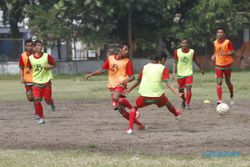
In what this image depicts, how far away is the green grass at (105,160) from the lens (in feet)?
32.5

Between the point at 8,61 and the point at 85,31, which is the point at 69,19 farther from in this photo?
the point at 8,61

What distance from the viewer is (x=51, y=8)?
43.2m

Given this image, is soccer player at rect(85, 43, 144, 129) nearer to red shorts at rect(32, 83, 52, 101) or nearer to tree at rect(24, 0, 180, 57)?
red shorts at rect(32, 83, 52, 101)

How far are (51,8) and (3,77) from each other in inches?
188

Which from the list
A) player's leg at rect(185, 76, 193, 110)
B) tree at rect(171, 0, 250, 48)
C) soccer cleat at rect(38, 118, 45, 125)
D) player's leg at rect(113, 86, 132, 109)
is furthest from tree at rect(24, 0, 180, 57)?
player's leg at rect(113, 86, 132, 109)

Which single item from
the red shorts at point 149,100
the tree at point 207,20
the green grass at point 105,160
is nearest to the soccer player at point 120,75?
the red shorts at point 149,100

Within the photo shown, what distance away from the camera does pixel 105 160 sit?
10.4 m

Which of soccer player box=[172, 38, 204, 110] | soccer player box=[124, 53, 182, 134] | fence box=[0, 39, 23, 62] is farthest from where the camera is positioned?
fence box=[0, 39, 23, 62]

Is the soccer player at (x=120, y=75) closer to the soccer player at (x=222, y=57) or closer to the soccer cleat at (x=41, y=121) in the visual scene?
the soccer cleat at (x=41, y=121)

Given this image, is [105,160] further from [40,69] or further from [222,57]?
[222,57]

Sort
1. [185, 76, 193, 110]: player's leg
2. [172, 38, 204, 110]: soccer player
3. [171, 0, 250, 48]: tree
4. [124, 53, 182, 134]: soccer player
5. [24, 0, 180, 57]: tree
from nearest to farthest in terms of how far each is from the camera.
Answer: [124, 53, 182, 134]: soccer player, [185, 76, 193, 110]: player's leg, [172, 38, 204, 110]: soccer player, [24, 0, 180, 57]: tree, [171, 0, 250, 48]: tree

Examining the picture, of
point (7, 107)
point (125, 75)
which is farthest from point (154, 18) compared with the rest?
point (125, 75)

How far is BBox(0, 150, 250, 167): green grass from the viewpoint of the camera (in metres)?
9.91

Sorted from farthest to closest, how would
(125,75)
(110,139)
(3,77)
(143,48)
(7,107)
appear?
1. (143,48)
2. (3,77)
3. (7,107)
4. (125,75)
5. (110,139)
